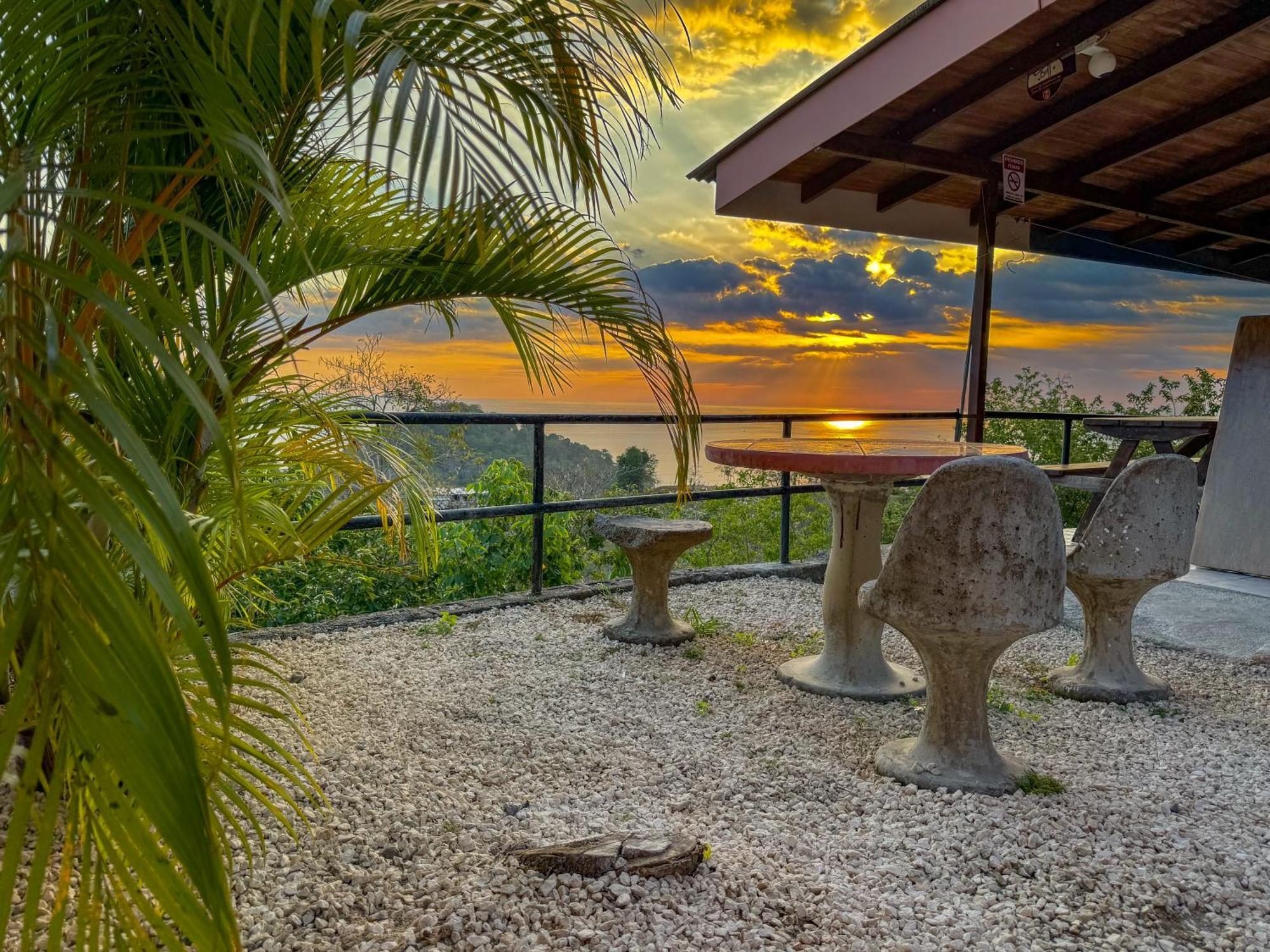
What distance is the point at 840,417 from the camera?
4.75 m

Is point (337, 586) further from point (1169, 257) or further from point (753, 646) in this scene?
point (1169, 257)

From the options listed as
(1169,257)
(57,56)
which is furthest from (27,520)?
(1169,257)

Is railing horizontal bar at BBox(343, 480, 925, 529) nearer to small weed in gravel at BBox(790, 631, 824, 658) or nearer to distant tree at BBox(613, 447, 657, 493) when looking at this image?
small weed in gravel at BBox(790, 631, 824, 658)

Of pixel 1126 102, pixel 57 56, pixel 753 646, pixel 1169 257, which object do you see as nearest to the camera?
pixel 57 56

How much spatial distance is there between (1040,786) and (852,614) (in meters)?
0.91

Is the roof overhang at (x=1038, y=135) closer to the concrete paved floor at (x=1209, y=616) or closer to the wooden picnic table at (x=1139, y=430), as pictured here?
the wooden picnic table at (x=1139, y=430)

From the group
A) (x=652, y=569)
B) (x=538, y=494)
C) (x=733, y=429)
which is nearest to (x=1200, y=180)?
(x=733, y=429)

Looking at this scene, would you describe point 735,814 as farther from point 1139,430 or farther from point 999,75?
point 1139,430

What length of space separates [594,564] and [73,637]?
5.90 metres

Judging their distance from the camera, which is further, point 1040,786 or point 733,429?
point 733,429

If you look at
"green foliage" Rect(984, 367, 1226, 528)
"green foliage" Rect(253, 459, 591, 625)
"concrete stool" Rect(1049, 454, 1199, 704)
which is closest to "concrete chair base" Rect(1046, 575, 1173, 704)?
"concrete stool" Rect(1049, 454, 1199, 704)

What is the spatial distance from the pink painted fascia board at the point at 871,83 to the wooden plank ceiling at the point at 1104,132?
0.15 metres

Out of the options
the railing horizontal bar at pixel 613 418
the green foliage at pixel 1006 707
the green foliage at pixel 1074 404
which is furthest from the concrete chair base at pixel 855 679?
the green foliage at pixel 1074 404

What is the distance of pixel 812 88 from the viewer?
3.89 m
